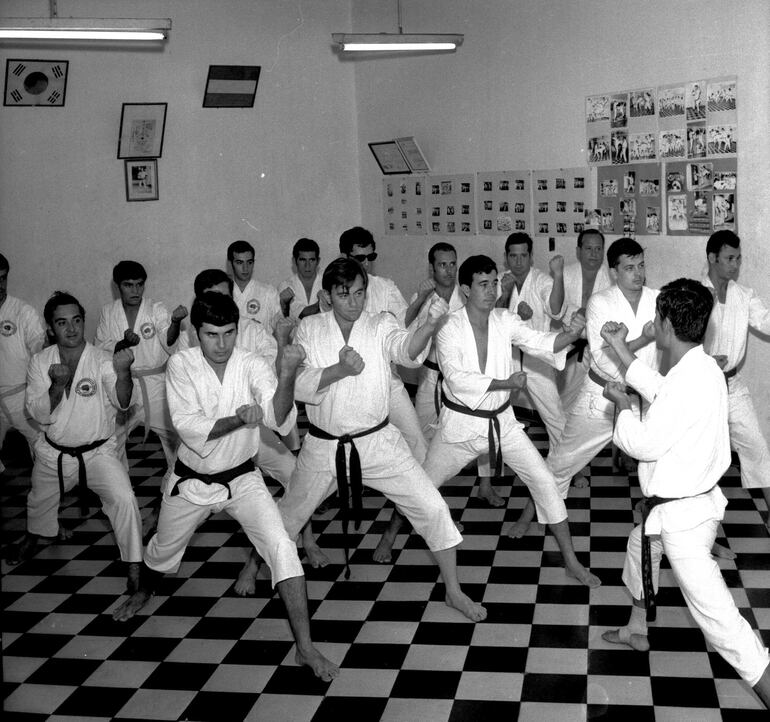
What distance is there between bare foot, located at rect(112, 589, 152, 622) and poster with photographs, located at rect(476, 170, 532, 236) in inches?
151

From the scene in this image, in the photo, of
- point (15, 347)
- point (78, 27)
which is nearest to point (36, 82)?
point (78, 27)

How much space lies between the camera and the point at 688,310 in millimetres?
3182

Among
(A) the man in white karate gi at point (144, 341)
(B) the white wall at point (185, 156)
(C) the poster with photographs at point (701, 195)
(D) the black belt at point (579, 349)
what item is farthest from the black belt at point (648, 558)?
(B) the white wall at point (185, 156)

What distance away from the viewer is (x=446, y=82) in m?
7.42

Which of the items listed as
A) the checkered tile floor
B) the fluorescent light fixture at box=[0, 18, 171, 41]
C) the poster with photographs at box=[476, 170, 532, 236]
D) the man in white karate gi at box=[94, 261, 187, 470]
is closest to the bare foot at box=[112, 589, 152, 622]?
the checkered tile floor

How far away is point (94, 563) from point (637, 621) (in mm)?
2582

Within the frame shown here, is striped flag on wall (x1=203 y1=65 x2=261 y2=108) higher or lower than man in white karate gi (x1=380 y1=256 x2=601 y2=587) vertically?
higher

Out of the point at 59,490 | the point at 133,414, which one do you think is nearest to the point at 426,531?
the point at 59,490

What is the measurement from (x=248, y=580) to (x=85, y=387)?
112cm

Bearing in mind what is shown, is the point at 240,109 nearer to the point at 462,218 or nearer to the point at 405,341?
the point at 462,218

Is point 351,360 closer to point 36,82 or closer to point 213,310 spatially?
point 213,310

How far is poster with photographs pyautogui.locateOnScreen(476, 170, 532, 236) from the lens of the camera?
690cm

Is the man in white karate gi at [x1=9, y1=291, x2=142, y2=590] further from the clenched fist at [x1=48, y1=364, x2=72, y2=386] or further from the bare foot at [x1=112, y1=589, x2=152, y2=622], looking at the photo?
the bare foot at [x1=112, y1=589, x2=152, y2=622]

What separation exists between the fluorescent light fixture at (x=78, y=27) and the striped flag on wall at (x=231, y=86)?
7.35 feet
